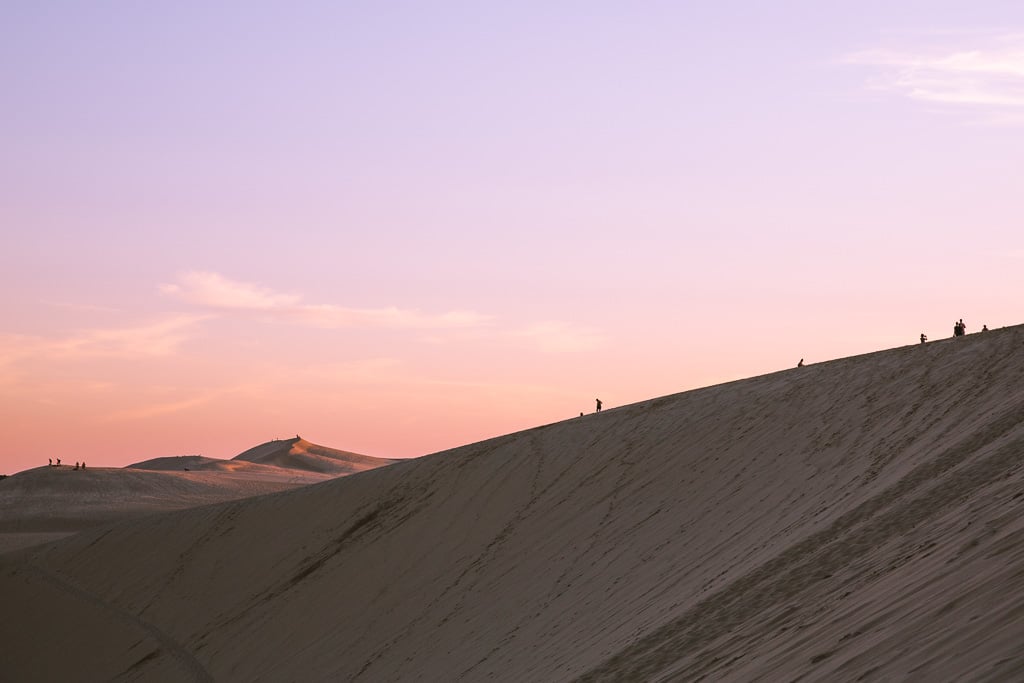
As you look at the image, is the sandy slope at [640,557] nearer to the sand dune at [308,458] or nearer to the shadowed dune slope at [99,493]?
the shadowed dune slope at [99,493]

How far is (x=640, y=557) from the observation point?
18141 millimetres

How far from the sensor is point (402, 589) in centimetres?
2338

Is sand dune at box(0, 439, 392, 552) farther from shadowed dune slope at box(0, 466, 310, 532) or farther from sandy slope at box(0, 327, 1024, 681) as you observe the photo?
sandy slope at box(0, 327, 1024, 681)

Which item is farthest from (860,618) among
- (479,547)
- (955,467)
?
(479,547)

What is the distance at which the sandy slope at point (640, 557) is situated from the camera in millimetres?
9047

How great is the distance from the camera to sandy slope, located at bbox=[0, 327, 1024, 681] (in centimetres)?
905

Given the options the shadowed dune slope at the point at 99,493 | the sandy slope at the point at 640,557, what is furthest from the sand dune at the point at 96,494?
the sandy slope at the point at 640,557

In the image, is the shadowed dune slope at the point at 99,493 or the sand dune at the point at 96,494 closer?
the sand dune at the point at 96,494

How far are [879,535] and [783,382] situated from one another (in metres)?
12.7

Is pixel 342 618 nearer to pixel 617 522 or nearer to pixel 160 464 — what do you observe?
pixel 617 522

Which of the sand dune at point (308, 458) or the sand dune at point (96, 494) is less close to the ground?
the sand dune at point (308, 458)

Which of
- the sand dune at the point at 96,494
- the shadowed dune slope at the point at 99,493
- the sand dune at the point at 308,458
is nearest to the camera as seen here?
the sand dune at the point at 96,494

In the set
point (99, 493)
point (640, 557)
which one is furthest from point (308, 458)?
point (640, 557)

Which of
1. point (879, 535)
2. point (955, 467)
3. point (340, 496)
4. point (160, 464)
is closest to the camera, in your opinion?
point (879, 535)
